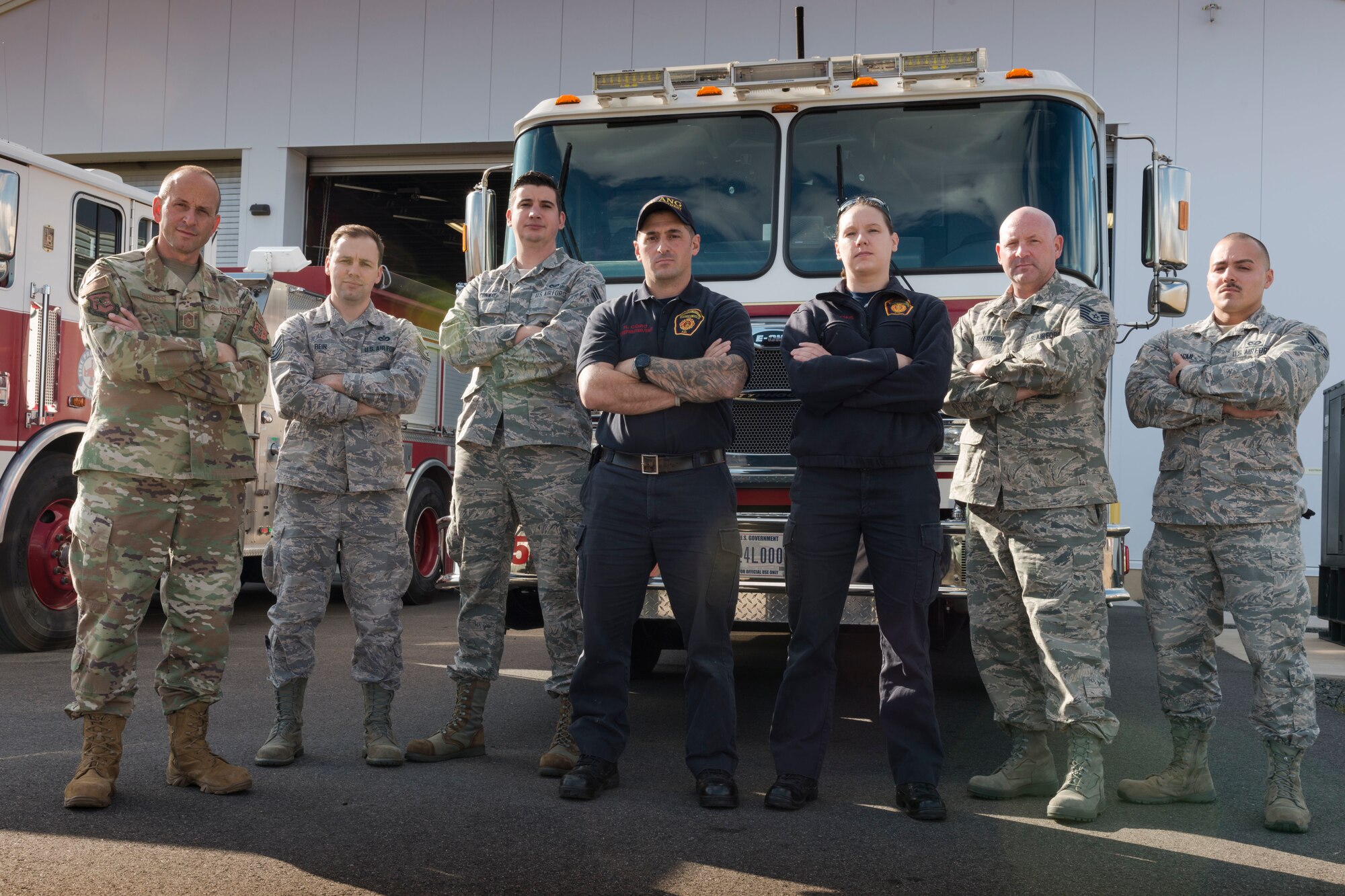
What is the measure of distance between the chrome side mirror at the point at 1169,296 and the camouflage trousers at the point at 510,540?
2785mm

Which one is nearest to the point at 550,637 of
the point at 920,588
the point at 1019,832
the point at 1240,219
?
the point at 920,588

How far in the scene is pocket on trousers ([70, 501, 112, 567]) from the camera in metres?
3.95

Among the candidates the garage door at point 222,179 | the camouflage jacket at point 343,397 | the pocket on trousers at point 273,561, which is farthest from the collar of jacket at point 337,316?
the garage door at point 222,179

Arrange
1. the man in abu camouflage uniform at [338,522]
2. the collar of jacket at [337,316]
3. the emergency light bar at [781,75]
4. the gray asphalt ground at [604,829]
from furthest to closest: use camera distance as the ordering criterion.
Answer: the emergency light bar at [781,75] → the collar of jacket at [337,316] → the man in abu camouflage uniform at [338,522] → the gray asphalt ground at [604,829]

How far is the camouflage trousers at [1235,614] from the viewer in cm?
405

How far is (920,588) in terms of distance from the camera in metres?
4.09

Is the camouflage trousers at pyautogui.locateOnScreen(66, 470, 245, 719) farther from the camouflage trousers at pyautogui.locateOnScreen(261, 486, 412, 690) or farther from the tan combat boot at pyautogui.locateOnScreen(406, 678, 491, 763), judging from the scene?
the tan combat boot at pyautogui.locateOnScreen(406, 678, 491, 763)

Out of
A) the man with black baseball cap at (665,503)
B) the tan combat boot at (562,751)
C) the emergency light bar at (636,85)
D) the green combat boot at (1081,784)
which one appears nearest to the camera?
the green combat boot at (1081,784)

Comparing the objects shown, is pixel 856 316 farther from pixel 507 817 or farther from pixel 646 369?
pixel 507 817

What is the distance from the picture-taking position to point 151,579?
4.06 metres

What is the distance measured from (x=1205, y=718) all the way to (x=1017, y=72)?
2906 millimetres

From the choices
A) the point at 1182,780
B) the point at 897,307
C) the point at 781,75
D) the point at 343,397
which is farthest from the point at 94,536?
the point at 1182,780

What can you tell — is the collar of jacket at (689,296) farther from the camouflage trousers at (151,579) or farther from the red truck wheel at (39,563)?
the red truck wheel at (39,563)

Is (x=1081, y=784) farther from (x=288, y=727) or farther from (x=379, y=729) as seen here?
(x=288, y=727)
